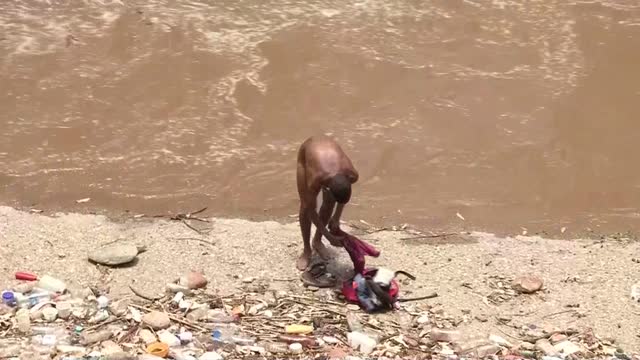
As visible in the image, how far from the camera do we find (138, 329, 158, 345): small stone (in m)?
4.66

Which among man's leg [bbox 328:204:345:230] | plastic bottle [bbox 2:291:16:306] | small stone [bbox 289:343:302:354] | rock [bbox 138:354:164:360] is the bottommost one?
plastic bottle [bbox 2:291:16:306]

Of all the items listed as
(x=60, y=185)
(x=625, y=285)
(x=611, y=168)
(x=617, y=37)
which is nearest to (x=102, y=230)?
(x=60, y=185)

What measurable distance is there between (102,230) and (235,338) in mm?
1792

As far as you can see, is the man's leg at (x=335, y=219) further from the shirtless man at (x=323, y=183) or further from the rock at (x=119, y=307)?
the rock at (x=119, y=307)

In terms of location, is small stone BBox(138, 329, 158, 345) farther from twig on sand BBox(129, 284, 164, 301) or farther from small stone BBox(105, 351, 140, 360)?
twig on sand BBox(129, 284, 164, 301)

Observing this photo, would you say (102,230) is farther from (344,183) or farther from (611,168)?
(611,168)

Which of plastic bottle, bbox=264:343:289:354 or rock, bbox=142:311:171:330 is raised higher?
rock, bbox=142:311:171:330

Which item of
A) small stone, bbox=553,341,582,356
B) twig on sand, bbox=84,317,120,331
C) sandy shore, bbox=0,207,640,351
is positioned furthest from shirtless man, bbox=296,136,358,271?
small stone, bbox=553,341,582,356

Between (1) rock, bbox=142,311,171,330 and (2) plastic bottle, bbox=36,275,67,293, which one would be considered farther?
(2) plastic bottle, bbox=36,275,67,293

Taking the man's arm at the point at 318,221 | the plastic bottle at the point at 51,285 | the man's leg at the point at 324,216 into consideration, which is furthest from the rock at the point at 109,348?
the man's leg at the point at 324,216

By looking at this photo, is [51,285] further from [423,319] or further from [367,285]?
[423,319]

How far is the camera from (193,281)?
5.36 meters

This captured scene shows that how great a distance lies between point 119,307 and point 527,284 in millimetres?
2584

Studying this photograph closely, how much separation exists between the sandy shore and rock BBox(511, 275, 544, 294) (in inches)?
1.9
